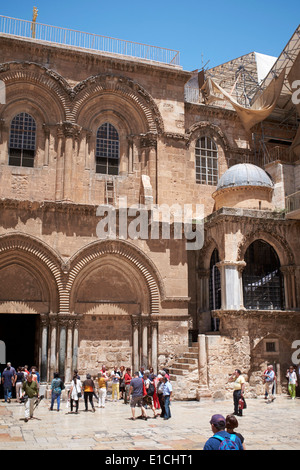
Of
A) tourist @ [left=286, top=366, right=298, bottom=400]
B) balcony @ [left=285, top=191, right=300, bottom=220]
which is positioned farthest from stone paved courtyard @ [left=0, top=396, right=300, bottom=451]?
balcony @ [left=285, top=191, right=300, bottom=220]

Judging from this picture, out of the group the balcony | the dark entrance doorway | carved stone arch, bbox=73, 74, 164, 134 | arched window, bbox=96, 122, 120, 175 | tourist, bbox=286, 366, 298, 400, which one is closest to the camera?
tourist, bbox=286, 366, 298, 400

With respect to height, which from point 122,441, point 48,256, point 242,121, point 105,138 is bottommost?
point 122,441

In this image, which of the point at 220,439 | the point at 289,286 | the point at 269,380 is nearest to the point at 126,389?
the point at 269,380

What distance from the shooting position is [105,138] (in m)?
22.1

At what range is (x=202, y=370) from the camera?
18.3 m

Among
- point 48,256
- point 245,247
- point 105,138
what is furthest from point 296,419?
point 105,138

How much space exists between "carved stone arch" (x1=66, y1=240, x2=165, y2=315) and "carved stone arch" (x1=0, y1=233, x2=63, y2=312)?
0.88 meters

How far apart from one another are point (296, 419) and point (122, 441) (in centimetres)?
590

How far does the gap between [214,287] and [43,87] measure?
11.5 metres

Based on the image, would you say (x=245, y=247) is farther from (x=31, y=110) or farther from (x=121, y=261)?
(x=31, y=110)

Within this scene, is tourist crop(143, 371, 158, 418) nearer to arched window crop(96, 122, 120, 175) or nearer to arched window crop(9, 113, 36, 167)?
arched window crop(96, 122, 120, 175)

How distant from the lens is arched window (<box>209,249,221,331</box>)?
21.5m

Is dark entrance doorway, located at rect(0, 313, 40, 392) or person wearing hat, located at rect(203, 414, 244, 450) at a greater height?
dark entrance doorway, located at rect(0, 313, 40, 392)

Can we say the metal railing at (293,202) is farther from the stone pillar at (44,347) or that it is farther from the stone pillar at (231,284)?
the stone pillar at (44,347)
